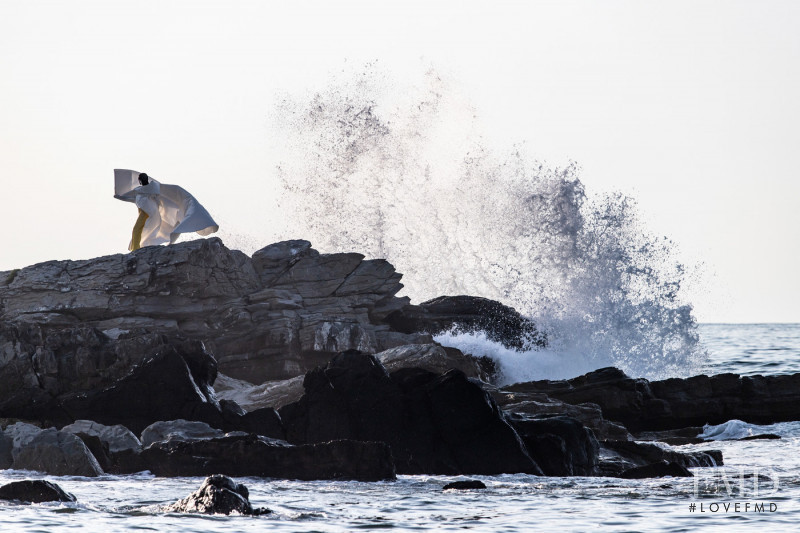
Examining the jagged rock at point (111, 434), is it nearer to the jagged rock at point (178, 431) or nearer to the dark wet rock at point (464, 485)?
the jagged rock at point (178, 431)

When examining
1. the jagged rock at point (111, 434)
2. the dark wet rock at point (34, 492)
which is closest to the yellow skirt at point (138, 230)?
the jagged rock at point (111, 434)

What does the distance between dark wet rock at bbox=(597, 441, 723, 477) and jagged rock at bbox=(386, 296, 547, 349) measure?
12.0m

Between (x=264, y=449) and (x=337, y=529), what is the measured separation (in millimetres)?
3765

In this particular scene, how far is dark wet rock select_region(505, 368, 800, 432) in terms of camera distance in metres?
19.3

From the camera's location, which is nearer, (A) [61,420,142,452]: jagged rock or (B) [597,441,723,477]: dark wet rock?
(A) [61,420,142,452]: jagged rock

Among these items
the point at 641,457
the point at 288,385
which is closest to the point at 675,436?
the point at 641,457

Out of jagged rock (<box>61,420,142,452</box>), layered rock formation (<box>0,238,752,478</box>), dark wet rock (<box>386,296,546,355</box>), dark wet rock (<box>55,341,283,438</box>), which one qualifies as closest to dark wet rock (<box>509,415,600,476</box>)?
layered rock formation (<box>0,238,752,478</box>)

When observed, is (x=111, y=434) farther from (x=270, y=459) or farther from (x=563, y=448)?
(x=563, y=448)

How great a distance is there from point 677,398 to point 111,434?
1158cm

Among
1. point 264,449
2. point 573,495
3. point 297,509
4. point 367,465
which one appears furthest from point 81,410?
point 573,495

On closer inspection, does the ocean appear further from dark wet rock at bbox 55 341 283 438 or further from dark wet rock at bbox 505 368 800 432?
dark wet rock at bbox 505 368 800 432

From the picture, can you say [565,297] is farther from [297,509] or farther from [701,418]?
[297,509]

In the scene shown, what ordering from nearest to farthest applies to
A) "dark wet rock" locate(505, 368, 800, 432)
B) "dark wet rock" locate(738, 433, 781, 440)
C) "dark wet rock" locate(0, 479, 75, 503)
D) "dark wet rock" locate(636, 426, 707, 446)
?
"dark wet rock" locate(0, 479, 75, 503) < "dark wet rock" locate(738, 433, 781, 440) < "dark wet rock" locate(636, 426, 707, 446) < "dark wet rock" locate(505, 368, 800, 432)

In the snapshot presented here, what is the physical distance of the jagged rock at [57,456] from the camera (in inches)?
464
